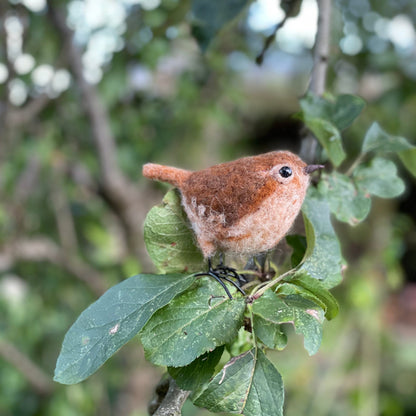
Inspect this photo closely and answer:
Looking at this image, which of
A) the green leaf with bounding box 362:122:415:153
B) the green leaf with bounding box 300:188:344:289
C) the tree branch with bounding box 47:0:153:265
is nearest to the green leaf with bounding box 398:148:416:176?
the green leaf with bounding box 362:122:415:153

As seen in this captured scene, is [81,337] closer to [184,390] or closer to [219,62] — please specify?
[184,390]

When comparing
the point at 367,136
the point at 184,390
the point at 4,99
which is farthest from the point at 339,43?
the point at 4,99

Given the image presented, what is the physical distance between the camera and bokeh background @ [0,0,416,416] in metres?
1.18

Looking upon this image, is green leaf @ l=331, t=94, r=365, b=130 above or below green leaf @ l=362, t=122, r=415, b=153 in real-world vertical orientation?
above

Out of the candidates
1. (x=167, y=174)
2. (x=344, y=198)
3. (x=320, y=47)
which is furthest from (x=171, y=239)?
(x=320, y=47)

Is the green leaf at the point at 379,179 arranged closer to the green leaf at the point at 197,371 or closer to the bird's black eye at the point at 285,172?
the bird's black eye at the point at 285,172

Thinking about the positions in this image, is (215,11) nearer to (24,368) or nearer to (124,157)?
(124,157)

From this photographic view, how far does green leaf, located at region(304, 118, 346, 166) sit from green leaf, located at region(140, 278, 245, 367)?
0.19 m

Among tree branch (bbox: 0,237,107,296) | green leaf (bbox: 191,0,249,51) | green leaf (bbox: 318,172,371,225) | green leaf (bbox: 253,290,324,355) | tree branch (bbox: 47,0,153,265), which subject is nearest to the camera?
green leaf (bbox: 253,290,324,355)

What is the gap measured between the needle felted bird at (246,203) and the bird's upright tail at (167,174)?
0.07 ft

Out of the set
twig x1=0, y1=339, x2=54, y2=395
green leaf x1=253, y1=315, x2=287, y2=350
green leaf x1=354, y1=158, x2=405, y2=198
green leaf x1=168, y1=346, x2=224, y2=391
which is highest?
green leaf x1=253, y1=315, x2=287, y2=350

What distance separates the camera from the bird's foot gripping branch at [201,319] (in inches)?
13.8

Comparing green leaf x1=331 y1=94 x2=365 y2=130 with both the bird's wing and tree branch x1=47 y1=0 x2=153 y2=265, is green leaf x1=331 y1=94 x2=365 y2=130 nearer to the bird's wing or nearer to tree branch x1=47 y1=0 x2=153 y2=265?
the bird's wing

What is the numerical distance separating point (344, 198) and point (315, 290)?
0.14 meters
